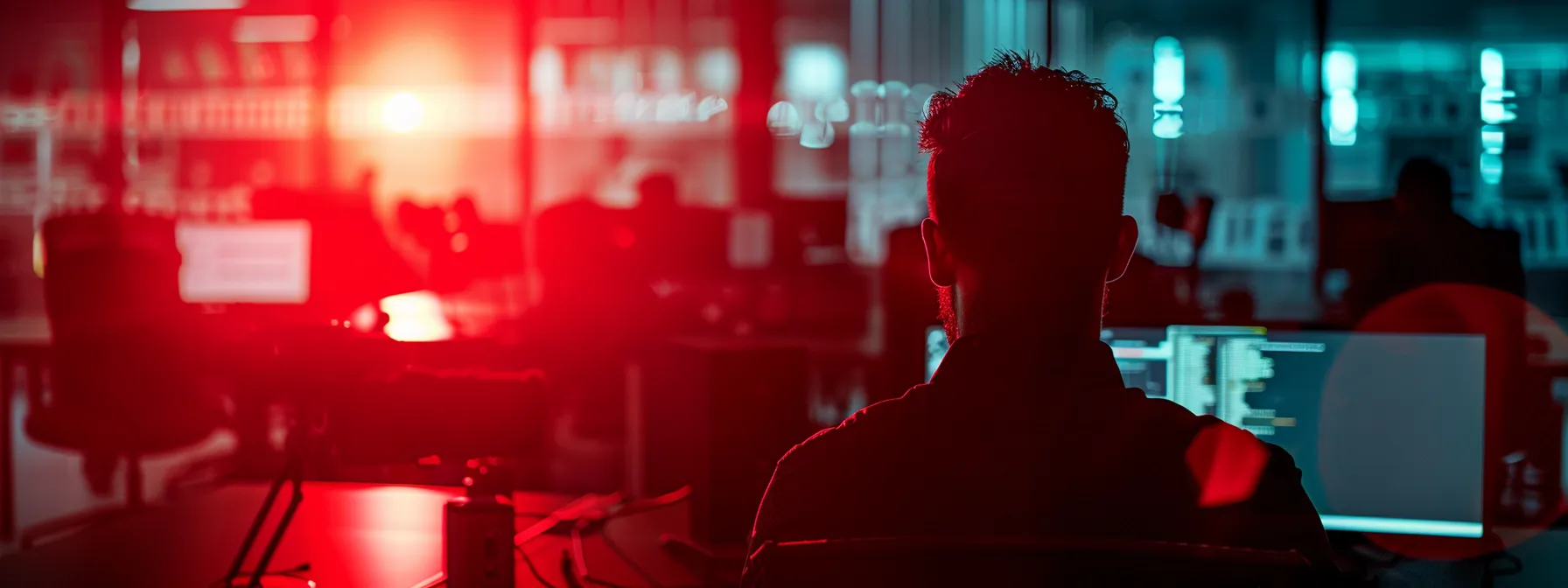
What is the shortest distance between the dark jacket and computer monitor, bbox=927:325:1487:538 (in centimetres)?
57

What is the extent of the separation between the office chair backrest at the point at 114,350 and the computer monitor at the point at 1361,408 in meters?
3.07

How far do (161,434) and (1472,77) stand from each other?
6204 millimetres

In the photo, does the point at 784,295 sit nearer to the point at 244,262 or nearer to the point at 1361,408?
the point at 244,262

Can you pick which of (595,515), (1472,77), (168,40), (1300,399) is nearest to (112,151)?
(168,40)

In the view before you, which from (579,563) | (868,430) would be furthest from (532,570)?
(868,430)

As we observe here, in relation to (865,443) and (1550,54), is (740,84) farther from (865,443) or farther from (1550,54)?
(865,443)

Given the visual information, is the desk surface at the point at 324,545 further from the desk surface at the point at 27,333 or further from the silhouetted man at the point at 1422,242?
the silhouetted man at the point at 1422,242

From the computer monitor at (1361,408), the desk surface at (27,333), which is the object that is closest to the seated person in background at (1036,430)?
the computer monitor at (1361,408)

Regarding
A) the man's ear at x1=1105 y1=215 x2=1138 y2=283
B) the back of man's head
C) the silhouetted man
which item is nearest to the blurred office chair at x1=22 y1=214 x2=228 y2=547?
the man's ear at x1=1105 y1=215 x2=1138 y2=283

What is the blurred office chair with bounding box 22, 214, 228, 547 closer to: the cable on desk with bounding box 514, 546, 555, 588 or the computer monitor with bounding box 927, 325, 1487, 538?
the cable on desk with bounding box 514, 546, 555, 588

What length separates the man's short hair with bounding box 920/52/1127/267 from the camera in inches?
32.0

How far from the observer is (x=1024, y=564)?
0.69 m

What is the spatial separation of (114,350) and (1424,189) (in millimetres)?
4279

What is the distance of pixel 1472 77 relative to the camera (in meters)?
5.84
